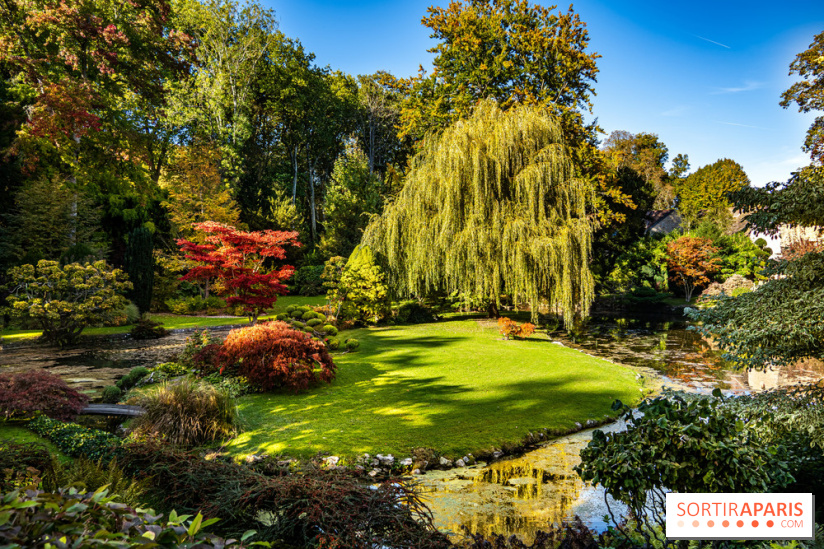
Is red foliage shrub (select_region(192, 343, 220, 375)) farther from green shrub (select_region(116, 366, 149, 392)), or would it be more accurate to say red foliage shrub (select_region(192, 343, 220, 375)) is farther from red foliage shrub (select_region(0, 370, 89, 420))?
red foliage shrub (select_region(0, 370, 89, 420))

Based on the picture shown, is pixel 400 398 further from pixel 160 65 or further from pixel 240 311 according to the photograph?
pixel 160 65

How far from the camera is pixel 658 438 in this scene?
9.37ft

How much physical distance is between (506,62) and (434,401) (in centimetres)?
1776

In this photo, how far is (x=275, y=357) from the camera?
320 inches

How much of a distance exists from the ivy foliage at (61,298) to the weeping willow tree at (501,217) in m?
9.78

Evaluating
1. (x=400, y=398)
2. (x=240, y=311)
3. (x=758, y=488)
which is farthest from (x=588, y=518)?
(x=240, y=311)

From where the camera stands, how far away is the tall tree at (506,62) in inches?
808

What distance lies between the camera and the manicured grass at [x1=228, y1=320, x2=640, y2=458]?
6.14 metres

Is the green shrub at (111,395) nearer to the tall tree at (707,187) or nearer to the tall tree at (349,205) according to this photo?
the tall tree at (349,205)

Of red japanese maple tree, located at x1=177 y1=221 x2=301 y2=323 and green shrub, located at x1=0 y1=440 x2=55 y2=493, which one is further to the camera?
red japanese maple tree, located at x1=177 y1=221 x2=301 y2=323

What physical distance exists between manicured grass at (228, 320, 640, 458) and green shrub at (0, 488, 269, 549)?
4.05 meters

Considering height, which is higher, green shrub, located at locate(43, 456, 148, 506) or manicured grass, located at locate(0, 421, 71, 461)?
green shrub, located at locate(43, 456, 148, 506)

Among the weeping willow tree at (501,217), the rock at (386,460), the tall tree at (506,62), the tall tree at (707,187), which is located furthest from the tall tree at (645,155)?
the rock at (386,460)

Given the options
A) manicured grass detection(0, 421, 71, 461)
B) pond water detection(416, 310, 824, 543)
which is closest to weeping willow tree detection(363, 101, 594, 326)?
pond water detection(416, 310, 824, 543)
